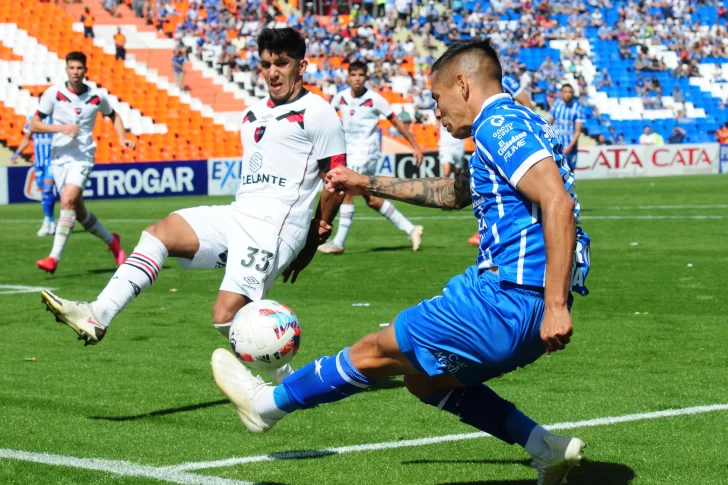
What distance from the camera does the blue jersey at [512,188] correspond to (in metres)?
4.09

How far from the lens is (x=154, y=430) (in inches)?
234

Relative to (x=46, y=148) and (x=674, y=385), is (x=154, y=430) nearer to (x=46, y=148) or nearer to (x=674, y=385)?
(x=674, y=385)

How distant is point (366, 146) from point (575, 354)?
9191mm

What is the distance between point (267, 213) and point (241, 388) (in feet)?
6.75

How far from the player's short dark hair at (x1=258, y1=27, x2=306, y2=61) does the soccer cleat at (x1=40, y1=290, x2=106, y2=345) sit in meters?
1.86

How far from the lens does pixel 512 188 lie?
4.20 m

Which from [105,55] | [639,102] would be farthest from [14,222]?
[639,102]

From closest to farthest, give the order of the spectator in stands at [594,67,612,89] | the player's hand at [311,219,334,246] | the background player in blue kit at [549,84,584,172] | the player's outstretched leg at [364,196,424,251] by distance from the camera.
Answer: the player's hand at [311,219,334,246], the player's outstretched leg at [364,196,424,251], the background player in blue kit at [549,84,584,172], the spectator in stands at [594,67,612,89]

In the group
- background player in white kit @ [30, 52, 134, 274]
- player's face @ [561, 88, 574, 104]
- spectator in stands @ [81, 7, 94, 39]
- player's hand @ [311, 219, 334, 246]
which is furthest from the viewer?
spectator in stands @ [81, 7, 94, 39]

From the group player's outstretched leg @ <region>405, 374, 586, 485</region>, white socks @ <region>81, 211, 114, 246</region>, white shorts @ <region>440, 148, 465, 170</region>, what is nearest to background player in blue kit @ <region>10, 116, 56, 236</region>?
white socks @ <region>81, 211, 114, 246</region>

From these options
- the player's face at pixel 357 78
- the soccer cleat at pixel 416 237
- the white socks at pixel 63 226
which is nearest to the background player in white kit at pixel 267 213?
the white socks at pixel 63 226

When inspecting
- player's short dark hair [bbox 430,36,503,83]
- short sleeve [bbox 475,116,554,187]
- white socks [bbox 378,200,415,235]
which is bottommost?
white socks [bbox 378,200,415,235]

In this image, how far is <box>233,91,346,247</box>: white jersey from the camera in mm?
6766

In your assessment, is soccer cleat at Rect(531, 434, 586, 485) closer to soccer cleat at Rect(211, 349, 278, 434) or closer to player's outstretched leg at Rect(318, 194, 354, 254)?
soccer cleat at Rect(211, 349, 278, 434)
